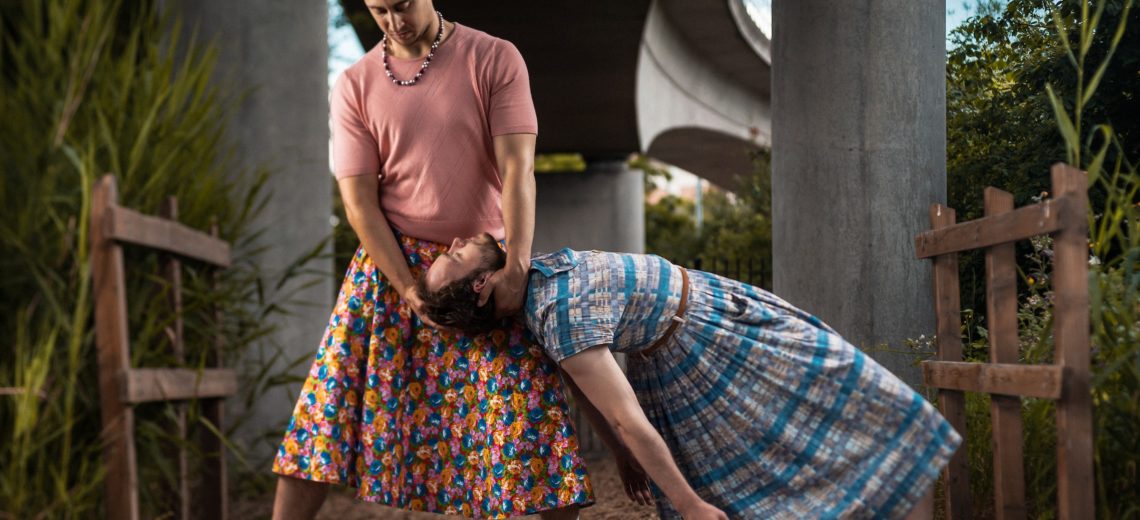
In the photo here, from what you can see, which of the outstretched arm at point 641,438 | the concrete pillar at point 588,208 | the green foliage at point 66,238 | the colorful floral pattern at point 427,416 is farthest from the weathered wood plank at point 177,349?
the concrete pillar at point 588,208

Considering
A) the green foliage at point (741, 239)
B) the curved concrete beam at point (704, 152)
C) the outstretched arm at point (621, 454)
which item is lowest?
the outstretched arm at point (621, 454)

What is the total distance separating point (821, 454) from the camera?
3.01 m

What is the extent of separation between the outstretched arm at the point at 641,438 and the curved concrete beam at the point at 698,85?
972 cm

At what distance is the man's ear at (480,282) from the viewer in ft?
10.2

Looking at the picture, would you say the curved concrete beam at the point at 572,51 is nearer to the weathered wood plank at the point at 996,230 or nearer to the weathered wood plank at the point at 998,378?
the weathered wood plank at the point at 996,230

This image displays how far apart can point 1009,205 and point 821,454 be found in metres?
0.95

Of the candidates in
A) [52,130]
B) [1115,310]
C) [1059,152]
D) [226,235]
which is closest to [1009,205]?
[1115,310]

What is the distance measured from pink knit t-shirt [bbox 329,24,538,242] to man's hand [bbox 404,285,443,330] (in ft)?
0.74

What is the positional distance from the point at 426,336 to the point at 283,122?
8.91 feet

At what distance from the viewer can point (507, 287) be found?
3.14m

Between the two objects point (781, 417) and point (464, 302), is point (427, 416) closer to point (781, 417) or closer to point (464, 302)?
point (464, 302)

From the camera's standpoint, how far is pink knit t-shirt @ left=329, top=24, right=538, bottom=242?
3373 mm

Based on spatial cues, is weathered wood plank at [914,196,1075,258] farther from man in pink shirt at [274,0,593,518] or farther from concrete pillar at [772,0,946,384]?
man in pink shirt at [274,0,593,518]

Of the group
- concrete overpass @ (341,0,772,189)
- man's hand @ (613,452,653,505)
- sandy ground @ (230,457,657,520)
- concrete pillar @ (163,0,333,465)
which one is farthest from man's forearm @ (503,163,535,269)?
concrete overpass @ (341,0,772,189)
